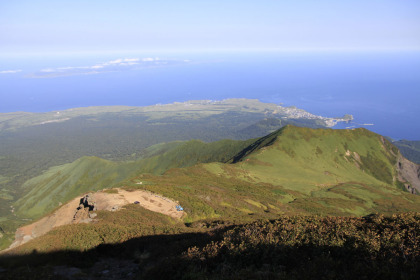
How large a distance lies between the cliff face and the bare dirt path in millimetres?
136929

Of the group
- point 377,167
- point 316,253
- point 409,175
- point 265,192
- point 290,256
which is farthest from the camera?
point 409,175

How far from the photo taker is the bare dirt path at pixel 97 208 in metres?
35.9

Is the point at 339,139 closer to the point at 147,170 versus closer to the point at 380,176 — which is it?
the point at 380,176

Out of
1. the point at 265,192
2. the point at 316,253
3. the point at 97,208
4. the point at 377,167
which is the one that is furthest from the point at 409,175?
the point at 97,208

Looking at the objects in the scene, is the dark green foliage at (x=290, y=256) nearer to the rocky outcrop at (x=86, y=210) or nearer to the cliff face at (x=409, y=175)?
the rocky outcrop at (x=86, y=210)

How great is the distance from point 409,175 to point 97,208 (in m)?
161

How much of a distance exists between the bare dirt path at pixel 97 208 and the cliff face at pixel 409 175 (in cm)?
13693

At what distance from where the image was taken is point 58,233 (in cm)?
2569

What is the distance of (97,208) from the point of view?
3666 centimetres

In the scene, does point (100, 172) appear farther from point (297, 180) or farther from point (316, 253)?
point (316, 253)

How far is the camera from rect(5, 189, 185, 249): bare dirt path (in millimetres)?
Answer: 35938

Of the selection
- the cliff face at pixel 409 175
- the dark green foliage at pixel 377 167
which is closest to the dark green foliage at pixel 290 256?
the dark green foliage at pixel 377 167

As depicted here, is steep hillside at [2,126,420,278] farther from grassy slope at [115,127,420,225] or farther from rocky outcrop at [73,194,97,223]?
rocky outcrop at [73,194,97,223]

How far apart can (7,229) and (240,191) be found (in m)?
92.5
